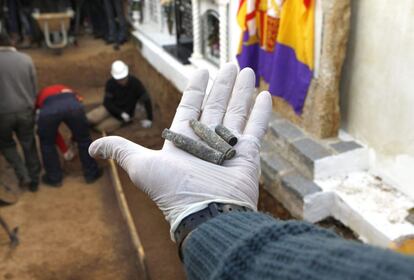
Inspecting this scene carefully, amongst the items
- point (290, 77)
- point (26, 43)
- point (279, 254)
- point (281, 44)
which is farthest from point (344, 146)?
point (26, 43)

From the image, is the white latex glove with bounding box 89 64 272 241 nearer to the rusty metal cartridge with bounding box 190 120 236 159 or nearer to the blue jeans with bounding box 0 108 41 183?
the rusty metal cartridge with bounding box 190 120 236 159

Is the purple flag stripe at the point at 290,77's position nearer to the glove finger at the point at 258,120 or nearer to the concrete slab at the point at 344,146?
the concrete slab at the point at 344,146

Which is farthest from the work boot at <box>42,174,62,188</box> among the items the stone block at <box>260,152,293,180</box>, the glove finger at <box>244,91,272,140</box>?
the glove finger at <box>244,91,272,140</box>

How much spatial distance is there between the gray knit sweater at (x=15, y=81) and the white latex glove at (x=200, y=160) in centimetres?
376

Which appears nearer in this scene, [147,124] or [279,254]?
[279,254]

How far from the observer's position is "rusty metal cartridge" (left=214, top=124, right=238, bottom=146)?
2003mm

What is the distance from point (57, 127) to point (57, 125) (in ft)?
0.13

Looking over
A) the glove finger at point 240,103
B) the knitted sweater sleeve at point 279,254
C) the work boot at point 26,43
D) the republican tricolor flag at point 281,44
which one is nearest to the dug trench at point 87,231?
the republican tricolor flag at point 281,44

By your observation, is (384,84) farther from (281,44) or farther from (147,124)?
(147,124)

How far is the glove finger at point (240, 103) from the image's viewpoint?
218cm

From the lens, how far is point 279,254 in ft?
3.02

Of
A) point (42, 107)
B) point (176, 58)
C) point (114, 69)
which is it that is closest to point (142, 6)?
point (176, 58)

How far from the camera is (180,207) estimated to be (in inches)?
68.4

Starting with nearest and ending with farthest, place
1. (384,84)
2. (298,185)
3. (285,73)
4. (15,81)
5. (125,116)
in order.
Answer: (384,84), (298,185), (285,73), (15,81), (125,116)
